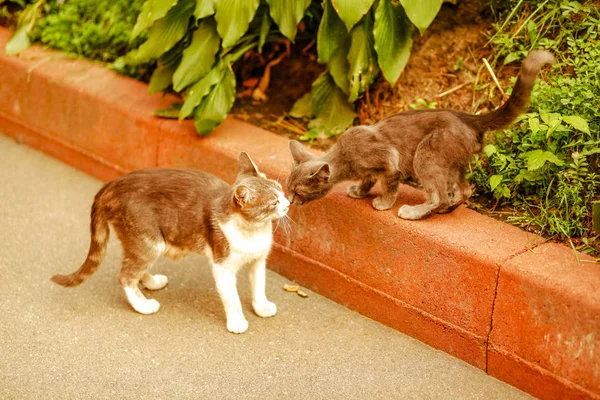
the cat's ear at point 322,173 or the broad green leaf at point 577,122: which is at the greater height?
the broad green leaf at point 577,122

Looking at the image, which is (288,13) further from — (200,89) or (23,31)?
(23,31)

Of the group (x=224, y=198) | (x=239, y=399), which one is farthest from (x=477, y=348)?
(x=224, y=198)

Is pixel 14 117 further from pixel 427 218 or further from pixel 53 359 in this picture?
pixel 427 218

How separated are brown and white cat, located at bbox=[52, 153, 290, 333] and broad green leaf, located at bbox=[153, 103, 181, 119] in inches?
42.1

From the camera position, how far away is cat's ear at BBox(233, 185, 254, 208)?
12.4 feet

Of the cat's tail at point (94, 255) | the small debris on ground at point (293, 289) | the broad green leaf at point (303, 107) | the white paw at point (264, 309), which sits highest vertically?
the broad green leaf at point (303, 107)

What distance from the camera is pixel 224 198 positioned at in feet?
13.2

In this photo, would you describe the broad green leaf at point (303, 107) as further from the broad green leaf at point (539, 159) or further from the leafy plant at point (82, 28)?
the broad green leaf at point (539, 159)

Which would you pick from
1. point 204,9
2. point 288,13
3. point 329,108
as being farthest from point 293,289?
point 204,9

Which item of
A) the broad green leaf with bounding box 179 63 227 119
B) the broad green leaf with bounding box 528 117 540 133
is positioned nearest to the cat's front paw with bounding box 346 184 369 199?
the broad green leaf with bounding box 528 117 540 133

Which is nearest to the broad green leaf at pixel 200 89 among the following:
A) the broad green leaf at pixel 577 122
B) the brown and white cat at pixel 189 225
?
the brown and white cat at pixel 189 225

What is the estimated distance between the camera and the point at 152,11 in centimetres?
501

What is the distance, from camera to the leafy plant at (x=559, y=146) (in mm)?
3904

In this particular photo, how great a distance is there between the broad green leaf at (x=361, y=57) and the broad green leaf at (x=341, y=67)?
10cm
